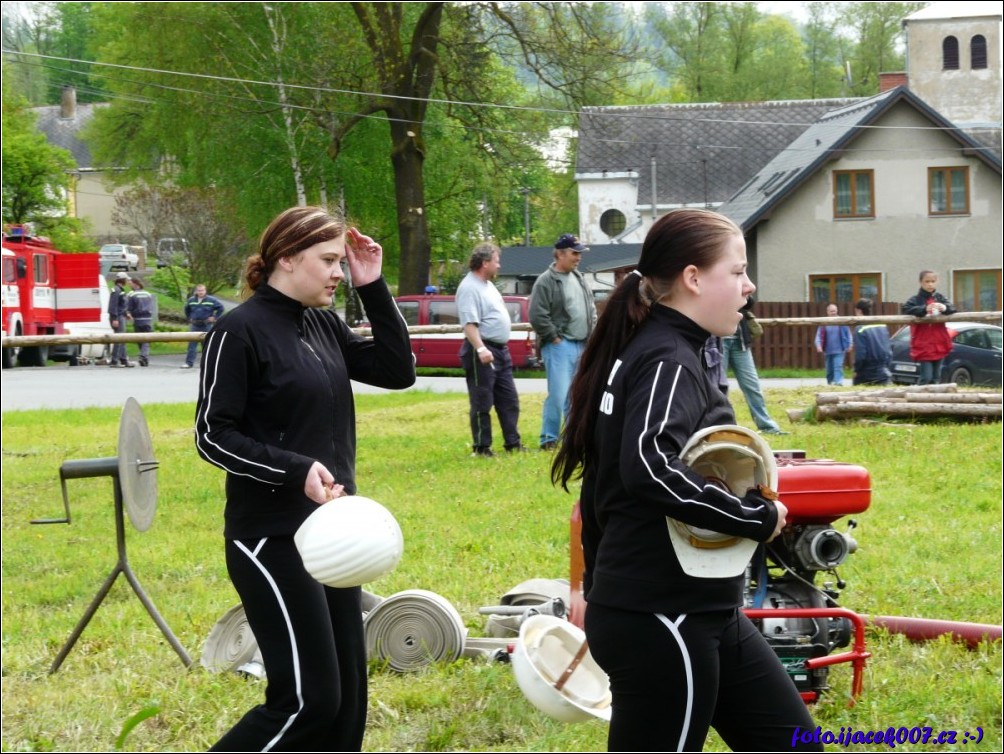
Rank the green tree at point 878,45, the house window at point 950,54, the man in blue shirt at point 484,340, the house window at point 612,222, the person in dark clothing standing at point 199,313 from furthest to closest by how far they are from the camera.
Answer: the green tree at point 878,45 → the house window at point 950,54 → the house window at point 612,222 → the person in dark clothing standing at point 199,313 → the man in blue shirt at point 484,340

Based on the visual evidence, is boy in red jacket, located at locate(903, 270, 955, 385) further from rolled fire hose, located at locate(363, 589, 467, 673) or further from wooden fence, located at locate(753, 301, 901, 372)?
wooden fence, located at locate(753, 301, 901, 372)

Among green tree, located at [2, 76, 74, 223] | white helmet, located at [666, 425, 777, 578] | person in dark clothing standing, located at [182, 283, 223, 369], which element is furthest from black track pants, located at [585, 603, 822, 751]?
green tree, located at [2, 76, 74, 223]

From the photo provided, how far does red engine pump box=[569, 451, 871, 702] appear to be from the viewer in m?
4.92

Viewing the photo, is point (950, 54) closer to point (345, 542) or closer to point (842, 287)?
point (842, 287)

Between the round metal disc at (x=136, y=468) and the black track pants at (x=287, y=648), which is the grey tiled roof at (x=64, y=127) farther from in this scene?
the black track pants at (x=287, y=648)


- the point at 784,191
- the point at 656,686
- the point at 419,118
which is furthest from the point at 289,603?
the point at 784,191

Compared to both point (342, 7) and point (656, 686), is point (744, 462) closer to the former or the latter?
point (656, 686)

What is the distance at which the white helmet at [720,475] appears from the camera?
3.04 m

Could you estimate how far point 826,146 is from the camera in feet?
134

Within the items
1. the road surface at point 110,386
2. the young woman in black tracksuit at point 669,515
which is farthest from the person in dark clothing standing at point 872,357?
the young woman in black tracksuit at point 669,515

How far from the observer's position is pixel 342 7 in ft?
116

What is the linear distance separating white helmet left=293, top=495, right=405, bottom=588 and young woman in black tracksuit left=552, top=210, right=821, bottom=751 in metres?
0.60

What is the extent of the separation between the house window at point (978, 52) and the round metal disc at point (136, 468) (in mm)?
57251

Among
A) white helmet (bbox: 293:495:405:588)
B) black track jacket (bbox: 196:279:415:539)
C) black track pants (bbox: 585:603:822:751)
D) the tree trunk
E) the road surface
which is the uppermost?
the tree trunk
